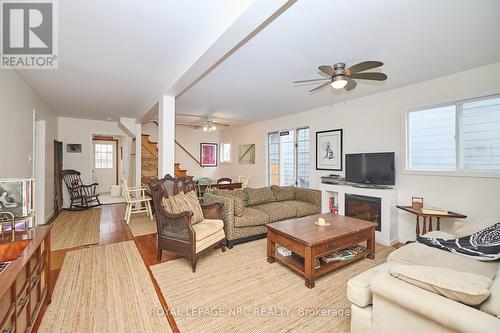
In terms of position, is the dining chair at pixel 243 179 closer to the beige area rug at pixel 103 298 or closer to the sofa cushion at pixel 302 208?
the sofa cushion at pixel 302 208

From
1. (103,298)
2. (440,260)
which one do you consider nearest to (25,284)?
(103,298)

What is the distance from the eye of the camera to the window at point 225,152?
803 cm

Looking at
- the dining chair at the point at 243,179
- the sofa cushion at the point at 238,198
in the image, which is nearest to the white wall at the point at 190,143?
the dining chair at the point at 243,179

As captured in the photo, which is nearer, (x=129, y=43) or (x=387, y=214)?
(x=129, y=43)

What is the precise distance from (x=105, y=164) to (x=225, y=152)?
15.4 feet

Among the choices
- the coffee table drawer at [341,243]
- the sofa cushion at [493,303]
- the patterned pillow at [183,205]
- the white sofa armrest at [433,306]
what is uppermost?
the patterned pillow at [183,205]

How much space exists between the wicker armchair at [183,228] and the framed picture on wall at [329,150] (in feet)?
8.58

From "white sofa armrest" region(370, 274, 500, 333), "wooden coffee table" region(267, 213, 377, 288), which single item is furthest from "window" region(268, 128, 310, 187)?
"white sofa armrest" region(370, 274, 500, 333)

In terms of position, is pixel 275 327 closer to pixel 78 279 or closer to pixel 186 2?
pixel 78 279

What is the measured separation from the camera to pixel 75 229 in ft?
13.8

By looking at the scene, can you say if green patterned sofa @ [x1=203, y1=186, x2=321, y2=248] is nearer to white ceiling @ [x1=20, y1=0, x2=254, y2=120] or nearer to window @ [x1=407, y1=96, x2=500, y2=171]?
window @ [x1=407, y1=96, x2=500, y2=171]

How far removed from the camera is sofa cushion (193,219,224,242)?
8.89 ft

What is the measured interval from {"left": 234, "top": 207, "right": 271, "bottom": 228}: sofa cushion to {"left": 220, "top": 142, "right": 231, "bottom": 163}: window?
14.9ft

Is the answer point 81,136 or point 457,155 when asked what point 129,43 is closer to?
point 457,155
